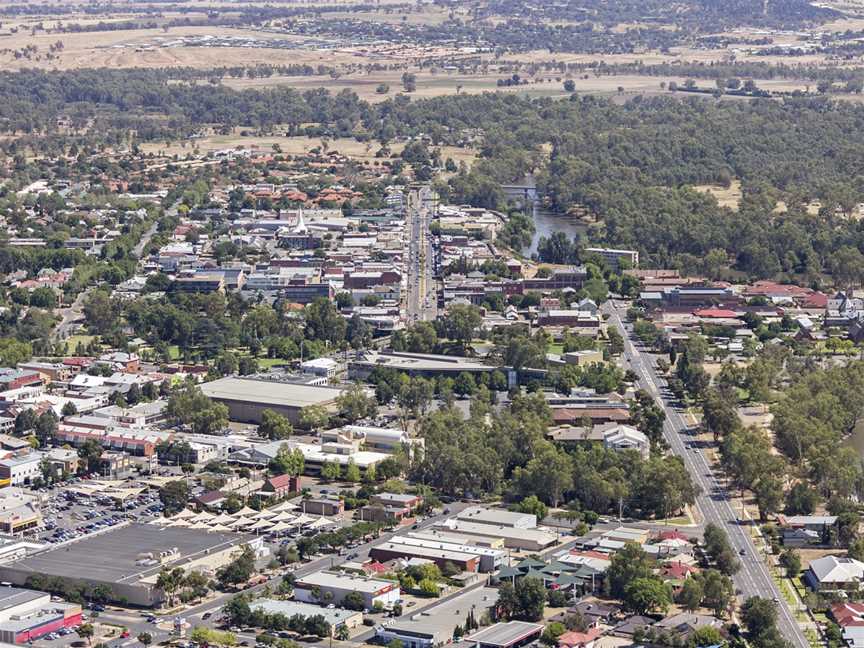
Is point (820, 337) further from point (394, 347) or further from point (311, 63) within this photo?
point (311, 63)

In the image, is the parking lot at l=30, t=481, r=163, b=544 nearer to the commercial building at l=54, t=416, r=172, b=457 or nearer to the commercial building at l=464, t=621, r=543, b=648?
the commercial building at l=54, t=416, r=172, b=457

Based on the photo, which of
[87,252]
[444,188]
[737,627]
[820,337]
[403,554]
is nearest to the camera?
[737,627]

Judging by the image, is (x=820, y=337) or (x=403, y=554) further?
(x=820, y=337)

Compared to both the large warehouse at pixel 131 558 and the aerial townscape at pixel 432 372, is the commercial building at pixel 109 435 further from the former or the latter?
the large warehouse at pixel 131 558

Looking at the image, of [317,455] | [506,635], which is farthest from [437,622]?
[317,455]

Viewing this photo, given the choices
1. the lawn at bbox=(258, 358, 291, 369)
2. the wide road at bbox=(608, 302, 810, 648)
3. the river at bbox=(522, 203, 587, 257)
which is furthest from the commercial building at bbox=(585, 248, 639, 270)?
the lawn at bbox=(258, 358, 291, 369)

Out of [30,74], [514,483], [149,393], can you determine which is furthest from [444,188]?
[30,74]
